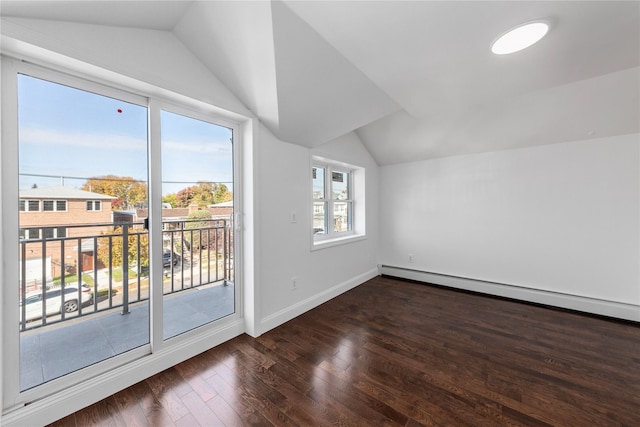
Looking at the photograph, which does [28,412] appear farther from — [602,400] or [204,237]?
[602,400]

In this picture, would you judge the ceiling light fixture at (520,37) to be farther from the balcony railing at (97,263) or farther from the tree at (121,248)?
the tree at (121,248)

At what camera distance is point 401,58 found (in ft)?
6.05

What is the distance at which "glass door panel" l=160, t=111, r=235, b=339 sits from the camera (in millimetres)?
2080

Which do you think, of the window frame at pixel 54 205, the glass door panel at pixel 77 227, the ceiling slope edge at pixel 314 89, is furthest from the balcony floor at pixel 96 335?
the ceiling slope edge at pixel 314 89

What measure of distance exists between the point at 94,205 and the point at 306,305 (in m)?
2.22

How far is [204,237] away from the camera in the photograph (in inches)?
103

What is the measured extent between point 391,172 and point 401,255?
1.51 meters

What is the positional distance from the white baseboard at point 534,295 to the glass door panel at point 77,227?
379 cm

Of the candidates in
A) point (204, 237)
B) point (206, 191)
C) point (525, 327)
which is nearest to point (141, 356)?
point (204, 237)

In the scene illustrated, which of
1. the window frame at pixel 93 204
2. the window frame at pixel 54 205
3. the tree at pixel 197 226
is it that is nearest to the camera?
the window frame at pixel 54 205

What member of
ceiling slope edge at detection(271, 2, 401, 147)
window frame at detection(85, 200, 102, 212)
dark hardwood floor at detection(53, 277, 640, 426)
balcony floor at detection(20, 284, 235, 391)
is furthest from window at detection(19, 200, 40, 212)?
ceiling slope edge at detection(271, 2, 401, 147)

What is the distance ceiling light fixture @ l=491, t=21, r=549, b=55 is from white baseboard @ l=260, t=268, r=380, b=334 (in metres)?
2.92

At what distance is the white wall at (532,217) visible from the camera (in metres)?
2.76

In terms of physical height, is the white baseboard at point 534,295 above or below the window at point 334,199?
below
